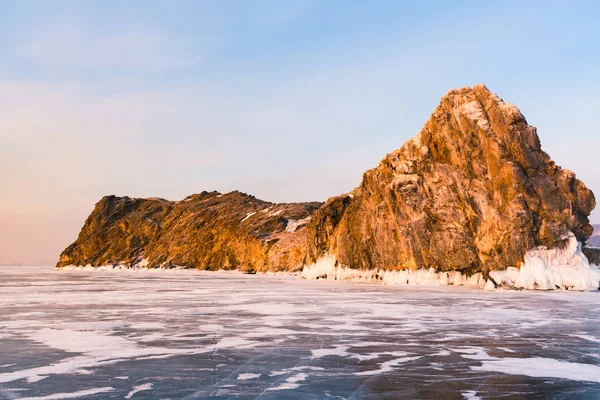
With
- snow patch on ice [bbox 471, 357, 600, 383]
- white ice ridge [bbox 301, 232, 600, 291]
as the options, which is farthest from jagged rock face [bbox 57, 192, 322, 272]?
snow patch on ice [bbox 471, 357, 600, 383]

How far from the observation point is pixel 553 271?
43719mm

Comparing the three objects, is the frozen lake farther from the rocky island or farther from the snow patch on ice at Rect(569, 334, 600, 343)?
the rocky island

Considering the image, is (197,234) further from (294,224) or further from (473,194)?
(473,194)

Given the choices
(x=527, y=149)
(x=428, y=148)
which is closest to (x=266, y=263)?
(x=428, y=148)

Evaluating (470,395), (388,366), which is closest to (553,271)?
(388,366)

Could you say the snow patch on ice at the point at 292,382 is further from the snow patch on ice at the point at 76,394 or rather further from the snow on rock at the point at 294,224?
the snow on rock at the point at 294,224

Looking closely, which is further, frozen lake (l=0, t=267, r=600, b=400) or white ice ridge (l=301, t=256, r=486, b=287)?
Answer: white ice ridge (l=301, t=256, r=486, b=287)

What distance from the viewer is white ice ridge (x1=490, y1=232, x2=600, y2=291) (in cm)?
4222

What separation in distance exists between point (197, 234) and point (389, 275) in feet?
314

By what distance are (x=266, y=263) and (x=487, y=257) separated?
72196mm

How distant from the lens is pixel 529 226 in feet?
149

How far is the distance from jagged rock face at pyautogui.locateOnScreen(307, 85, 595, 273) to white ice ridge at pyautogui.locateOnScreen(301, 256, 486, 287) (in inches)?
30.3

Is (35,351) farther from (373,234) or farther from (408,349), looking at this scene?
(373,234)

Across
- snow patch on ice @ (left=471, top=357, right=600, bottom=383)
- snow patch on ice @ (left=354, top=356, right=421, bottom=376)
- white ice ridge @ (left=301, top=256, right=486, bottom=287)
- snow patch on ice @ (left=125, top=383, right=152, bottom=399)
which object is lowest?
snow patch on ice @ (left=125, top=383, right=152, bottom=399)
